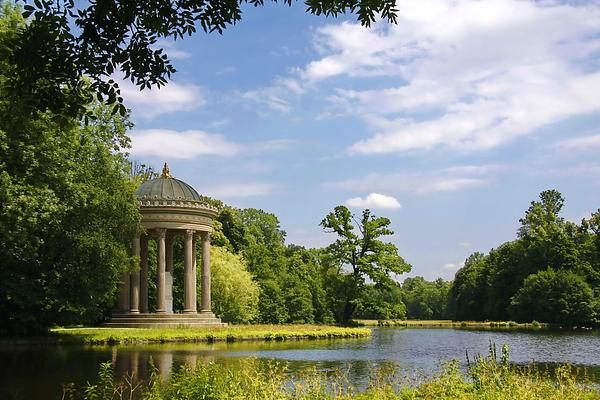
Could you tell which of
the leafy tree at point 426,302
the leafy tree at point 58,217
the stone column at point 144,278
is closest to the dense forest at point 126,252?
the leafy tree at point 58,217

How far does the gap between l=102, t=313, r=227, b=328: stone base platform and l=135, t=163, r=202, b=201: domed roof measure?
28.5 ft

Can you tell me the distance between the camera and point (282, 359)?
2619cm

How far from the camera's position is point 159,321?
46.0 m

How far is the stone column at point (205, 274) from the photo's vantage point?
5062 centimetres

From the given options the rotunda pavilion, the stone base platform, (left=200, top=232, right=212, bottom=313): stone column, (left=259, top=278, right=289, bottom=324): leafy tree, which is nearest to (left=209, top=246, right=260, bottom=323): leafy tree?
(left=200, top=232, right=212, bottom=313): stone column

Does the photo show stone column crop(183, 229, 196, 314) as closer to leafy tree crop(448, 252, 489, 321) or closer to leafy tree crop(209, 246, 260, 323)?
leafy tree crop(209, 246, 260, 323)

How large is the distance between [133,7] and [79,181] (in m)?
25.4

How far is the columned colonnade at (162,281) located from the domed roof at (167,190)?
8.64ft

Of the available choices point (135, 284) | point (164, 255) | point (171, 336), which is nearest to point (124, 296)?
point (135, 284)

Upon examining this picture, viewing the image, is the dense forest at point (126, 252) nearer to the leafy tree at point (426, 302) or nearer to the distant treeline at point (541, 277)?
the distant treeline at point (541, 277)

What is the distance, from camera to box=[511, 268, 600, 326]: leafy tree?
81562 mm

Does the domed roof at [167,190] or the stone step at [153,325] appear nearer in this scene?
the stone step at [153,325]

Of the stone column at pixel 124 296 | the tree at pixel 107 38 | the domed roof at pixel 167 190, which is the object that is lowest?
the stone column at pixel 124 296

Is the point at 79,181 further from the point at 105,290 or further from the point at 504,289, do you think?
the point at 504,289
